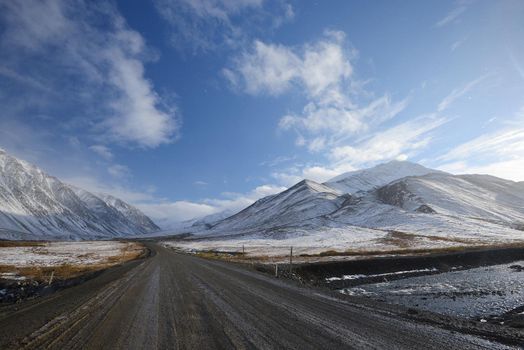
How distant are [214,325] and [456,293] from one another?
20504mm

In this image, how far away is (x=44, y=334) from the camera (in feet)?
30.4

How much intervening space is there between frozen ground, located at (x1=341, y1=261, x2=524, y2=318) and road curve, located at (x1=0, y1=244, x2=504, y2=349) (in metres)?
7.90

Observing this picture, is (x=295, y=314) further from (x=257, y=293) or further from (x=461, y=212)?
(x=461, y=212)

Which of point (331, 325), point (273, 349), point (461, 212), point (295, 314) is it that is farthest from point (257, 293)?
point (461, 212)

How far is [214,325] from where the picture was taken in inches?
→ 391

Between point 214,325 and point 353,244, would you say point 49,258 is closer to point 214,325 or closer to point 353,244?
point 214,325

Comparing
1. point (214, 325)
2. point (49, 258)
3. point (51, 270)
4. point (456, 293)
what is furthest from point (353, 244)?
point (214, 325)

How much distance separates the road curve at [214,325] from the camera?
27.1ft

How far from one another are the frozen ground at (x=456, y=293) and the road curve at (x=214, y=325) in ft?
25.9

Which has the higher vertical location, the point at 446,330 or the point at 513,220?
the point at 513,220

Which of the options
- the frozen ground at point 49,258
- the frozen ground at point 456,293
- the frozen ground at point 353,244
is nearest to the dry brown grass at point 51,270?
the frozen ground at point 49,258

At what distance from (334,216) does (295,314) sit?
17226 centimetres

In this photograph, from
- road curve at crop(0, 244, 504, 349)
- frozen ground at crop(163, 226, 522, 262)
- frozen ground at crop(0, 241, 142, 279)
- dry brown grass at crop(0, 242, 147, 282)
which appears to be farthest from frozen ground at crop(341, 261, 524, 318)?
frozen ground at crop(0, 241, 142, 279)

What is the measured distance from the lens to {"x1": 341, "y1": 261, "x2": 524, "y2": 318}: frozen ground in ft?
58.5
